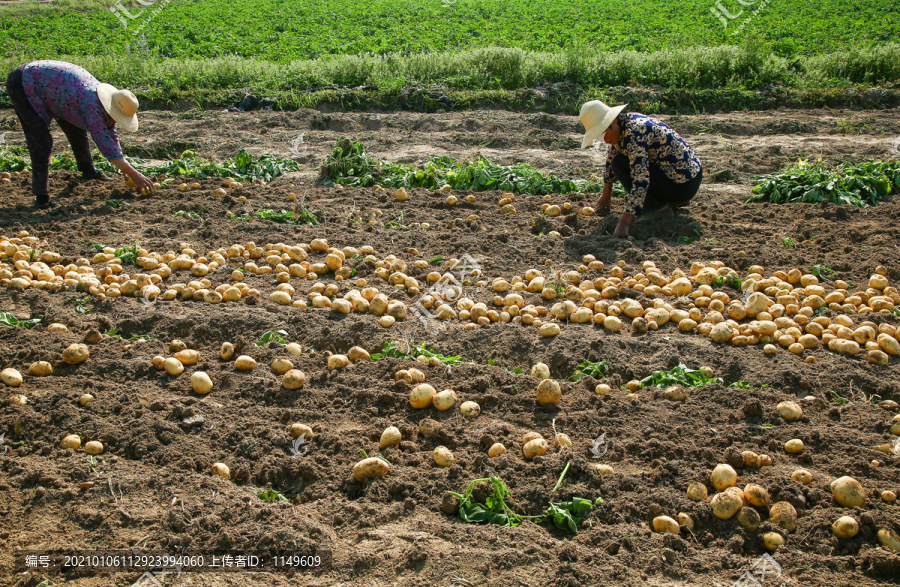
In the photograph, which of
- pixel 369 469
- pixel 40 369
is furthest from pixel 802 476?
pixel 40 369

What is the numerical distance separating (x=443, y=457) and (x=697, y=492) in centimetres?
109

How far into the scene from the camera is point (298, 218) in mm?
5371

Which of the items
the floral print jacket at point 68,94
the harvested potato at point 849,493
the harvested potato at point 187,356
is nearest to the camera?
the harvested potato at point 849,493

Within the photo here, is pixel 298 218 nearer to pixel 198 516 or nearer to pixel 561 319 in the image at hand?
pixel 561 319

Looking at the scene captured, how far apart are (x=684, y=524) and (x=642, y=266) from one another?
2.45 meters

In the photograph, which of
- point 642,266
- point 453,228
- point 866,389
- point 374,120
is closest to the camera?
point 866,389

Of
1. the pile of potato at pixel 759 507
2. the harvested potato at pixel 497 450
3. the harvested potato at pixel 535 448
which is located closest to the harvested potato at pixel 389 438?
the harvested potato at pixel 497 450

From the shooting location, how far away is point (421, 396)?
3.08m

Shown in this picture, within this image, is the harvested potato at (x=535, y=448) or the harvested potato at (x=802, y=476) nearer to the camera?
the harvested potato at (x=802, y=476)

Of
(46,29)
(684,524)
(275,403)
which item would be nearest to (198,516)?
(275,403)

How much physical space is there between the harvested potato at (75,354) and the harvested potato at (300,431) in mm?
1430

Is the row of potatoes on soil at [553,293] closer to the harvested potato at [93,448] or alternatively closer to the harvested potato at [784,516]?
the harvested potato at [784,516]

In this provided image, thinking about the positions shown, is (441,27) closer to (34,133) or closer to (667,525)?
(34,133)

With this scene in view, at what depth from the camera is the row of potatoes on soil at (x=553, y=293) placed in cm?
365
